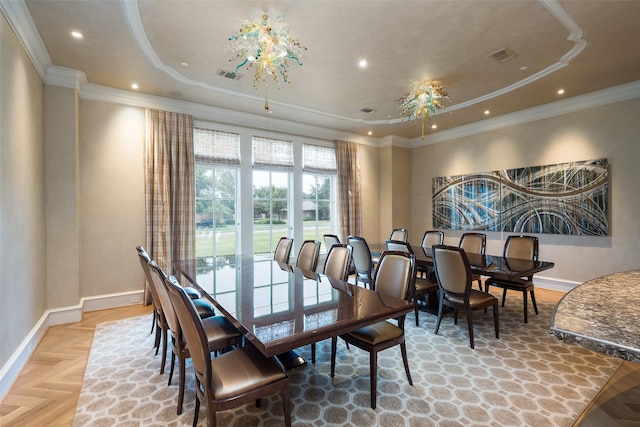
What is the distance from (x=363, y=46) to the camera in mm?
3055

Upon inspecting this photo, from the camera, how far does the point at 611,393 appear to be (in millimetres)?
2109

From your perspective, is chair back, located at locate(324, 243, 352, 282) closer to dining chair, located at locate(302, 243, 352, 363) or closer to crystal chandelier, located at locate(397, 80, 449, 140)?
dining chair, located at locate(302, 243, 352, 363)

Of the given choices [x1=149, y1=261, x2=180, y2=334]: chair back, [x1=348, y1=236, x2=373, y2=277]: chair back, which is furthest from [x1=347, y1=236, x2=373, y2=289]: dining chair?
[x1=149, y1=261, x2=180, y2=334]: chair back

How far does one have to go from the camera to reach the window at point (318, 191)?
6004 millimetres

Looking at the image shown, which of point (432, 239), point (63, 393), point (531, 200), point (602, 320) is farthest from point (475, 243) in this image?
point (63, 393)

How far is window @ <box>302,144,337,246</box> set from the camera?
6004mm

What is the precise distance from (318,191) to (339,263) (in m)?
3.43

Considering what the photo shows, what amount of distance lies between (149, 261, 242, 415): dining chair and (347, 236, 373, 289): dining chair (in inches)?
82.4

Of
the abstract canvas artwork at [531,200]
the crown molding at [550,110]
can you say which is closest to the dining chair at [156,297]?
the abstract canvas artwork at [531,200]

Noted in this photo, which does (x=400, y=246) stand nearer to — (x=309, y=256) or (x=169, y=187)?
(x=309, y=256)

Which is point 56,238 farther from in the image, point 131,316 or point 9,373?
point 9,373

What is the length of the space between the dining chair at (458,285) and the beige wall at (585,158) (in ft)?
8.74

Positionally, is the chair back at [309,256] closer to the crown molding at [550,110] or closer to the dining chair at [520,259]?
the dining chair at [520,259]

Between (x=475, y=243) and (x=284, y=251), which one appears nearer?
(x=284, y=251)
